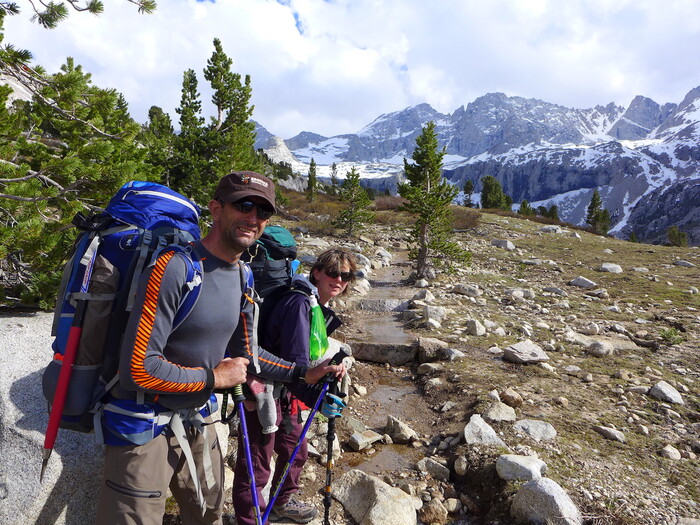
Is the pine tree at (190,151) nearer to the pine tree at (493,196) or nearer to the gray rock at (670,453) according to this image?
the gray rock at (670,453)

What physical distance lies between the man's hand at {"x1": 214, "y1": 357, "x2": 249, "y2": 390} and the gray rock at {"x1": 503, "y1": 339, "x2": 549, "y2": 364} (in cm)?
660

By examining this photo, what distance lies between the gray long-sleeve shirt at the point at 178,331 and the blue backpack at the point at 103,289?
0.25 feet

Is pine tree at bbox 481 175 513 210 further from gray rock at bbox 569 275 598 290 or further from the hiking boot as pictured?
the hiking boot

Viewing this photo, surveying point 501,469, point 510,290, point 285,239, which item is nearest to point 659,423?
point 501,469

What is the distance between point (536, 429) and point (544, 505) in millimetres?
1689

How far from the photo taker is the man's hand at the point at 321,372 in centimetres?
311

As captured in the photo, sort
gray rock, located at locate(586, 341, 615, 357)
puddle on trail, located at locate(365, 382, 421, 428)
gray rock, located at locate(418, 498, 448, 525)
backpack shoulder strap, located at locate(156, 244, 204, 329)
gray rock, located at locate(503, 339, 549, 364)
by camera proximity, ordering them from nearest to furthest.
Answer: backpack shoulder strap, located at locate(156, 244, 204, 329)
gray rock, located at locate(418, 498, 448, 525)
puddle on trail, located at locate(365, 382, 421, 428)
gray rock, located at locate(503, 339, 549, 364)
gray rock, located at locate(586, 341, 615, 357)

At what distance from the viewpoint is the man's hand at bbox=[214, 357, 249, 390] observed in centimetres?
235

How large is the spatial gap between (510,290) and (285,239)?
1201cm

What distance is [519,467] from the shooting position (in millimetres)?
4125

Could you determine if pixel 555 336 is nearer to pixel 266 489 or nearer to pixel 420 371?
pixel 420 371

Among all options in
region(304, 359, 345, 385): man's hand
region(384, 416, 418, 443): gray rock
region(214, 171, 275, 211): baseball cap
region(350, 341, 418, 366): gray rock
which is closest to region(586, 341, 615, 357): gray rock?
region(350, 341, 418, 366): gray rock

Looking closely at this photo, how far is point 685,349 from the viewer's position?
8586 millimetres

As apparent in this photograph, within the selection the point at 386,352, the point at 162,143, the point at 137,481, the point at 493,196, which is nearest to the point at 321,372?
the point at 137,481
